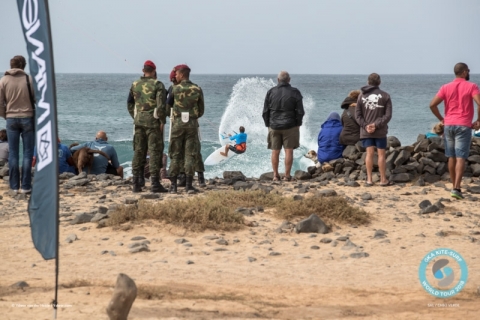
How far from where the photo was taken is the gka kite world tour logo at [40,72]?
5.38 metres

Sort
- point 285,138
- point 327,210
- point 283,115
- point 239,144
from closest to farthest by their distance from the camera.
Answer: point 327,210
point 283,115
point 285,138
point 239,144

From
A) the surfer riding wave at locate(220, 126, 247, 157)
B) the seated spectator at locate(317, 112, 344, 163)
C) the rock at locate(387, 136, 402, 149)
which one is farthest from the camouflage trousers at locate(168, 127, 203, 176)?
the surfer riding wave at locate(220, 126, 247, 157)

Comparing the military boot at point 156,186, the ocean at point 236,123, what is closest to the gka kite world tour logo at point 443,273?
the military boot at point 156,186

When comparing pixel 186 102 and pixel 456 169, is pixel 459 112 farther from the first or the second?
pixel 186 102

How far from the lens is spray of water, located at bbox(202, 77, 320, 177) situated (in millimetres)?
23422

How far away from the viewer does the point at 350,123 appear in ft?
46.0

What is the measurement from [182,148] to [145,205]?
2.30 meters

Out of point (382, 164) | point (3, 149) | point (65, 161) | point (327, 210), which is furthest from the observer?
point (3, 149)

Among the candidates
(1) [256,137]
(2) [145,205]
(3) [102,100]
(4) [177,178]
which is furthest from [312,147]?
(3) [102,100]

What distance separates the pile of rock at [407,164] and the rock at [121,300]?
796 centimetres

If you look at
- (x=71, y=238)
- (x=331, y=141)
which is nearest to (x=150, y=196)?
(x=71, y=238)

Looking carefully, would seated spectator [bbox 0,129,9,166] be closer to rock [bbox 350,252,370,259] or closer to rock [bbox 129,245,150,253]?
rock [bbox 129,245,150,253]

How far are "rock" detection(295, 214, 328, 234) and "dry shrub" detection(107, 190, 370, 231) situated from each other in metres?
0.39

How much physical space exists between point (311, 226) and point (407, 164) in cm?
446
